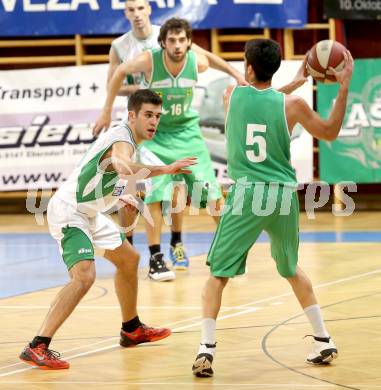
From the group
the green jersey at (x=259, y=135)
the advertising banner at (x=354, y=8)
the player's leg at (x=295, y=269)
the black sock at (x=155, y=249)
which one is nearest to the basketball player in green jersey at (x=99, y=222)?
the green jersey at (x=259, y=135)

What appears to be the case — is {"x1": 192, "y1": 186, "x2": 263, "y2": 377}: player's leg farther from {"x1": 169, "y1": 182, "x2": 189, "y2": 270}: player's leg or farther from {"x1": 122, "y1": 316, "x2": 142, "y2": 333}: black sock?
{"x1": 169, "y1": 182, "x2": 189, "y2": 270}: player's leg

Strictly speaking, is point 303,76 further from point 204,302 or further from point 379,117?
point 379,117

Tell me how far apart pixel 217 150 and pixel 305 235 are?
2.19m

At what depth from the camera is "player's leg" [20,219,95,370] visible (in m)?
5.95

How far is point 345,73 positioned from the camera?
226 inches

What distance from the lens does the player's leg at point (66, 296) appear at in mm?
5953

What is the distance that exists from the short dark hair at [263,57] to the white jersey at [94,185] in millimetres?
927

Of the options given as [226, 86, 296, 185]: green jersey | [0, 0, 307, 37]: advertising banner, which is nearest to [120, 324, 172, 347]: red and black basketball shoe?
[226, 86, 296, 185]: green jersey

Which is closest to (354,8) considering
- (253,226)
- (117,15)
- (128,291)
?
(117,15)

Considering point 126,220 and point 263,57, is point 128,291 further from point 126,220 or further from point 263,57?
point 126,220

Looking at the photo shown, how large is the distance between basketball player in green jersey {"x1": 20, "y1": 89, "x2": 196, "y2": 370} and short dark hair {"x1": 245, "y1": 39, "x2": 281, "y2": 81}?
679 millimetres

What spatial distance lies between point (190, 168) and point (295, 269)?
355cm

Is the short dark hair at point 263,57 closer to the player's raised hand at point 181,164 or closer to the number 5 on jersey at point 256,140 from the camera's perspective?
the number 5 on jersey at point 256,140

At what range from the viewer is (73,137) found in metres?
Result: 13.7
